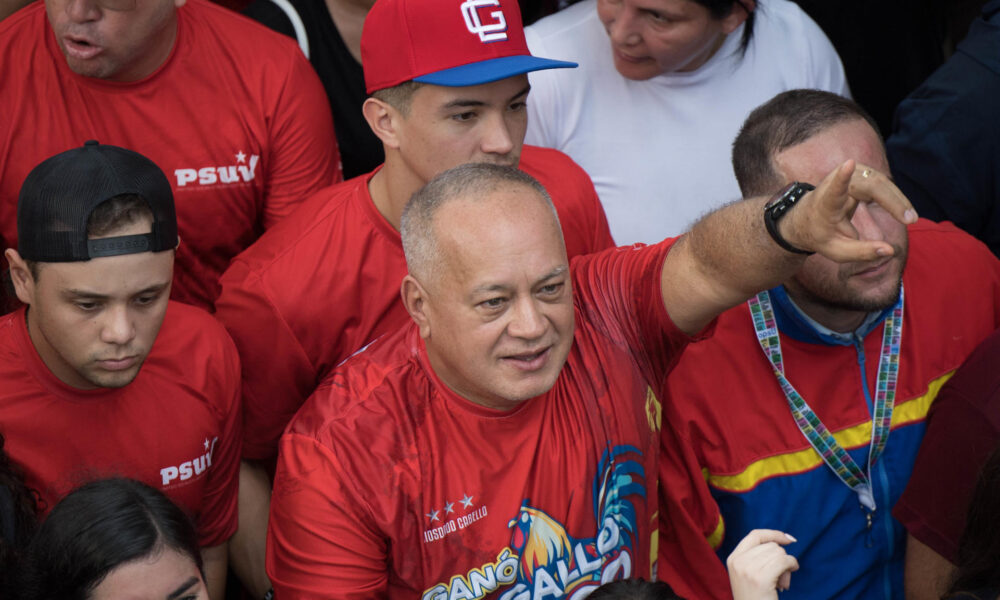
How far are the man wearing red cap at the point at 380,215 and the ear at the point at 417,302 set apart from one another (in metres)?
0.34

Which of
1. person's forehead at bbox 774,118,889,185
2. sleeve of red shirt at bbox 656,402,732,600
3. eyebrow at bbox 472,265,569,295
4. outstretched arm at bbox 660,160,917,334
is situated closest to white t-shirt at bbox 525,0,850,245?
person's forehead at bbox 774,118,889,185

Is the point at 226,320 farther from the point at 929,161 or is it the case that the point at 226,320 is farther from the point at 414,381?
the point at 929,161

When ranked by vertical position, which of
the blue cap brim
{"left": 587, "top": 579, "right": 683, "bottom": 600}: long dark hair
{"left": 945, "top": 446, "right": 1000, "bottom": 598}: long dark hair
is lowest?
{"left": 945, "top": 446, "right": 1000, "bottom": 598}: long dark hair

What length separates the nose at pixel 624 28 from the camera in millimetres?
3400

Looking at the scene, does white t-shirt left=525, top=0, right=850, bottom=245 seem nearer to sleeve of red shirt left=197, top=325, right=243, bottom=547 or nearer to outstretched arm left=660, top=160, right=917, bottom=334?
outstretched arm left=660, top=160, right=917, bottom=334

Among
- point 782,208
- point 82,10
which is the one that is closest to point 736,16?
point 782,208

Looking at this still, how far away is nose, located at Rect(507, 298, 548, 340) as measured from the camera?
7.91 feet

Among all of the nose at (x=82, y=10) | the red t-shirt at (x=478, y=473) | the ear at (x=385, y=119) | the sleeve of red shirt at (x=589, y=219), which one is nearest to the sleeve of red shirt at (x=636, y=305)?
the red t-shirt at (x=478, y=473)

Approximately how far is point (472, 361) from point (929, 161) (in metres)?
1.76

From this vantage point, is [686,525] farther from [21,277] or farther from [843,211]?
[21,277]

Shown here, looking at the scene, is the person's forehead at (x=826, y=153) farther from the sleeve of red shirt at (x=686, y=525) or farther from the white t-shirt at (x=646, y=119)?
the sleeve of red shirt at (x=686, y=525)

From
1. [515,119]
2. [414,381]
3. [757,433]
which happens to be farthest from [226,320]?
[757,433]

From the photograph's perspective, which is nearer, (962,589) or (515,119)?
(962,589)

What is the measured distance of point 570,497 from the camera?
2576 millimetres
